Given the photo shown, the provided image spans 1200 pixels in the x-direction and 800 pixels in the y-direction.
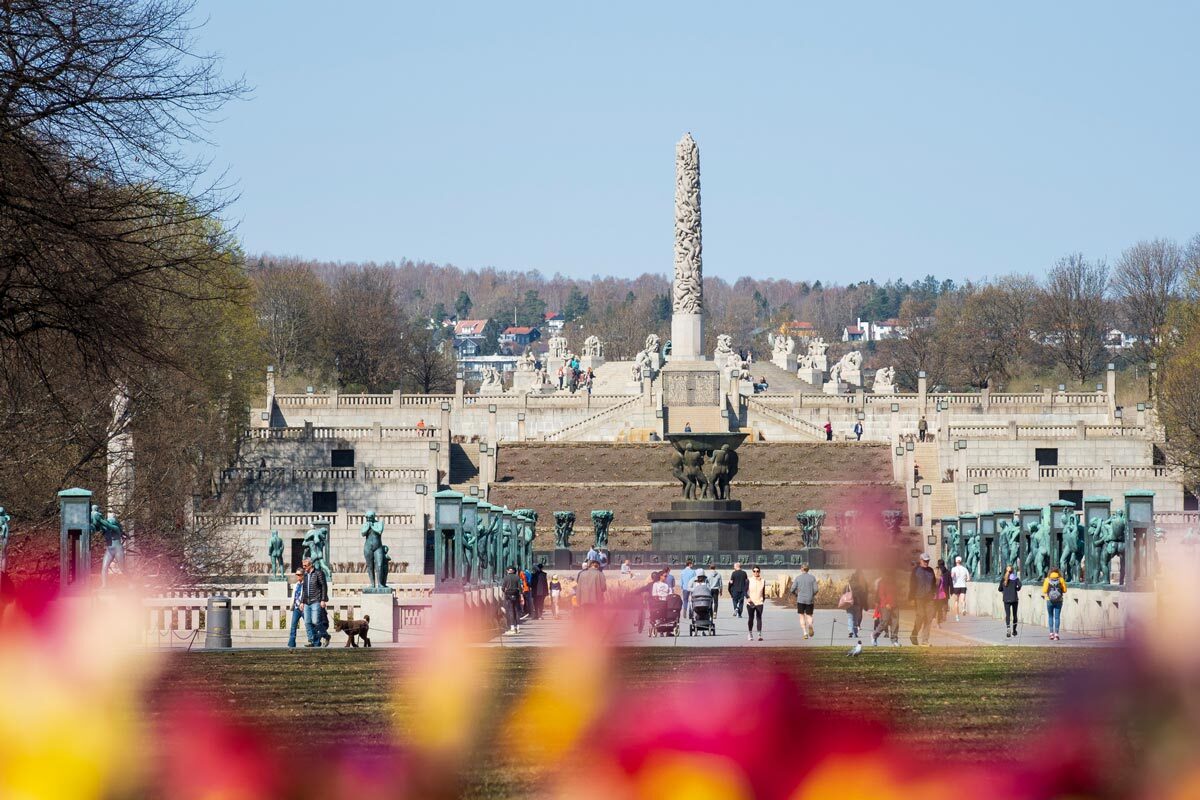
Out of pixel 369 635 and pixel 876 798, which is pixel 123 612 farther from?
pixel 369 635

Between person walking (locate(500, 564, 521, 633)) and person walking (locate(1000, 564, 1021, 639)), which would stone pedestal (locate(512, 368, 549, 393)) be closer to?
person walking (locate(500, 564, 521, 633))

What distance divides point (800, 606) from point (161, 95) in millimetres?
15315

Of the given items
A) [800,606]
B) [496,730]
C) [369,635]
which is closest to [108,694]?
[496,730]

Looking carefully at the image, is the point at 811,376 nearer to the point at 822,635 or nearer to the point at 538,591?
the point at 538,591

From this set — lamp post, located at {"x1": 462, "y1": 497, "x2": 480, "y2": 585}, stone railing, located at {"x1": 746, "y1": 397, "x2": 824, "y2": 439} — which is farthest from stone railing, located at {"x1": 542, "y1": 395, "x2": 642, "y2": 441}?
lamp post, located at {"x1": 462, "y1": 497, "x2": 480, "y2": 585}

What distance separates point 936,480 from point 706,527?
22.3 metres

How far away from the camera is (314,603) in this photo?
121ft

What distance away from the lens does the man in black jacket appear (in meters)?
36.9

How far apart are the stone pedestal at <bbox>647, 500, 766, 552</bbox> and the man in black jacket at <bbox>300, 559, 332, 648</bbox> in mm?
31410

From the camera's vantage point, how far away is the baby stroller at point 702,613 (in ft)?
132

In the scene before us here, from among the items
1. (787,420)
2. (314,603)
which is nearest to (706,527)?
(314,603)

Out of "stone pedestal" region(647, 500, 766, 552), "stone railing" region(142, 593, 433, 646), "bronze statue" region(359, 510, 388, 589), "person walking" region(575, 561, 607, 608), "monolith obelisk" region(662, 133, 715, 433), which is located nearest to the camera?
"person walking" region(575, 561, 607, 608)

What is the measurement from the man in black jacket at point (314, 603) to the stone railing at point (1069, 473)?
49.9 metres

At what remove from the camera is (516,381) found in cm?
13112
